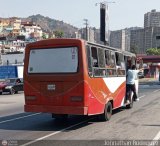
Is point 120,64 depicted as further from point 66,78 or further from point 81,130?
point 81,130

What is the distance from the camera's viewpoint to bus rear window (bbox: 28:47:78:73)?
12398mm

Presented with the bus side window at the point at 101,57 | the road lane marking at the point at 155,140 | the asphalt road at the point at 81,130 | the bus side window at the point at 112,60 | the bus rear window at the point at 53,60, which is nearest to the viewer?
the road lane marking at the point at 155,140

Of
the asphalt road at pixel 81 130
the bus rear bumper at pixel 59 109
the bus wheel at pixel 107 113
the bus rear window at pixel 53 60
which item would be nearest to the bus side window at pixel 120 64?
the asphalt road at pixel 81 130

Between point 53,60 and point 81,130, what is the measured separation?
8.22 ft

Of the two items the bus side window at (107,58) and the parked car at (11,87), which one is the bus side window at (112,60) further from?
the parked car at (11,87)

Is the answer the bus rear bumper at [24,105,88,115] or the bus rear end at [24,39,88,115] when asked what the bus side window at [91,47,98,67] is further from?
the bus rear bumper at [24,105,88,115]

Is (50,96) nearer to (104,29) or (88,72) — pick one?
(88,72)

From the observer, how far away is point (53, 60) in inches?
501

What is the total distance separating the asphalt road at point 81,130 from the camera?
997 centimetres

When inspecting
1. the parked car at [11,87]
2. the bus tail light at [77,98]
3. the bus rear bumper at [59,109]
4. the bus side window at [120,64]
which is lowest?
the parked car at [11,87]

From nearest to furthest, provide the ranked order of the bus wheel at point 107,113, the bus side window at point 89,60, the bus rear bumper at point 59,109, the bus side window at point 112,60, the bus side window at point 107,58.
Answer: the bus rear bumper at point 59,109 → the bus side window at point 89,60 → the bus wheel at point 107,113 → the bus side window at point 107,58 → the bus side window at point 112,60

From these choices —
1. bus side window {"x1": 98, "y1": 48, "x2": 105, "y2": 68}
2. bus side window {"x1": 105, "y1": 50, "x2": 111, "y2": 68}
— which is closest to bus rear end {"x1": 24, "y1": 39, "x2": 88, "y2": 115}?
bus side window {"x1": 98, "y1": 48, "x2": 105, "y2": 68}

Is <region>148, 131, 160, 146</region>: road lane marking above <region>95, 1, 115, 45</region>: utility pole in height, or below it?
below

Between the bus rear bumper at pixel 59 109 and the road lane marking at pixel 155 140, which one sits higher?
the bus rear bumper at pixel 59 109
